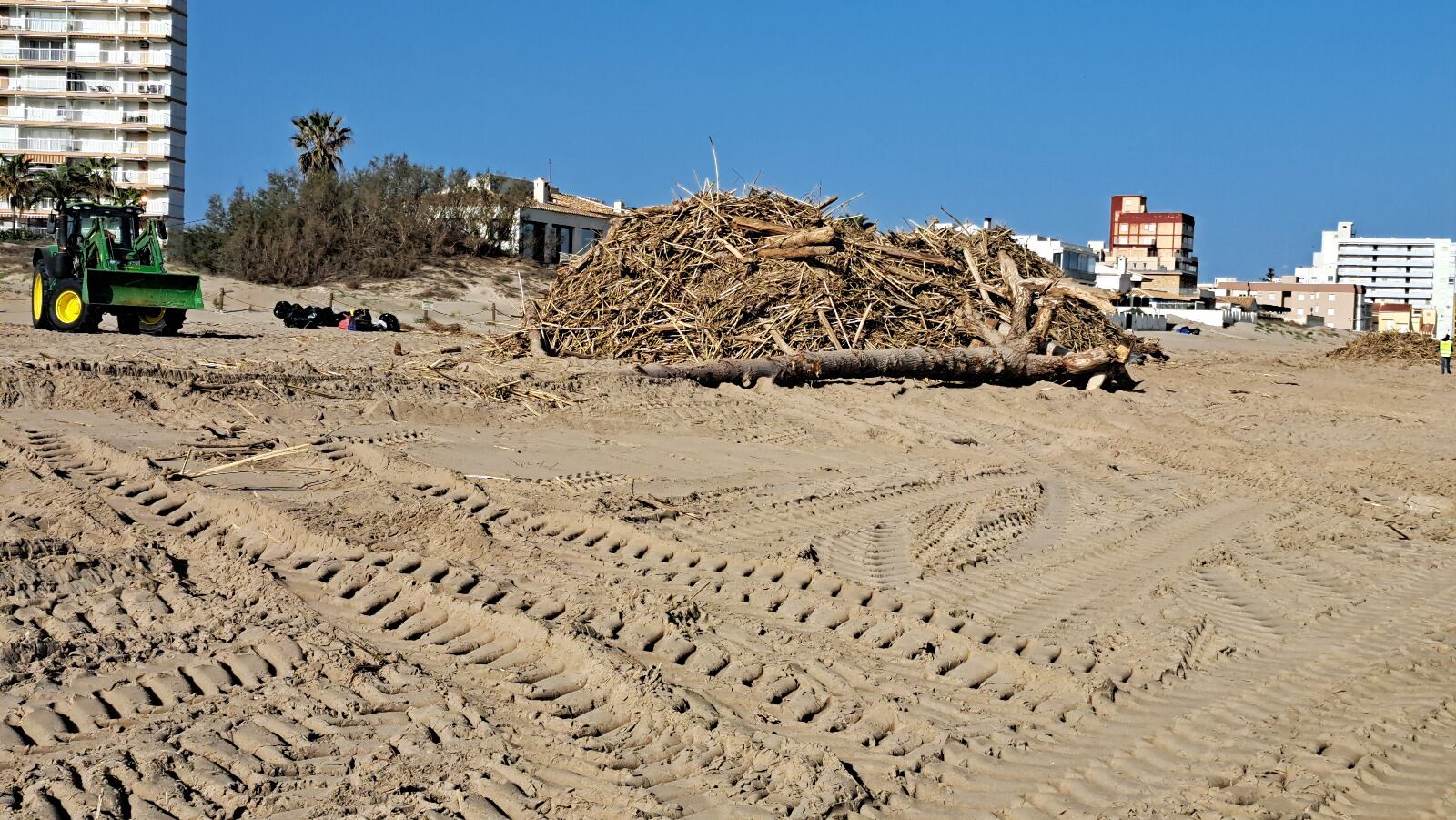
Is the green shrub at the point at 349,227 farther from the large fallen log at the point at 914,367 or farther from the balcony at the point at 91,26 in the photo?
the balcony at the point at 91,26

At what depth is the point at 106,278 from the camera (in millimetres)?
17578

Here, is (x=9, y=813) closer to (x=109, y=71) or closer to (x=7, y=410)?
(x=7, y=410)

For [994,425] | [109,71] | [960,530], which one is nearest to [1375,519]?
[960,530]

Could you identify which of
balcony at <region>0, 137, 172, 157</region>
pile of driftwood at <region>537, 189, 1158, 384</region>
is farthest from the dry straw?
balcony at <region>0, 137, 172, 157</region>

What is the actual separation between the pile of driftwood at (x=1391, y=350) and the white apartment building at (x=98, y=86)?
60.5m

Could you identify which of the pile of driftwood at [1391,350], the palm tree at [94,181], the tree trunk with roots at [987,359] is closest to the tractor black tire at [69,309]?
the tree trunk with roots at [987,359]

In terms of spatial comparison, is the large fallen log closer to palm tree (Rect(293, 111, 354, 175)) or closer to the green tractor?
the green tractor

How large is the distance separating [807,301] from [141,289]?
29.3 feet

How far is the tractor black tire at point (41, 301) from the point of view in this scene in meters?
18.1

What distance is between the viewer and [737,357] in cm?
1466

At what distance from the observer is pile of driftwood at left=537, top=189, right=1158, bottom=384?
1482 cm

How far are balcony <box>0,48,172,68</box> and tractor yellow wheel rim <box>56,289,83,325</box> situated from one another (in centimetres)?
5809

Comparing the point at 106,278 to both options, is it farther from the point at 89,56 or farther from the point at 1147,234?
the point at 1147,234

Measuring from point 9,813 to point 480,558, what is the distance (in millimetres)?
2659
